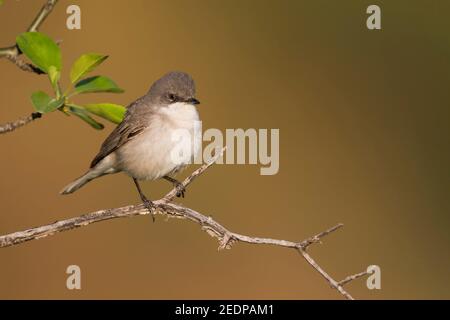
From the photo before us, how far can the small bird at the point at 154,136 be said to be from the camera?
4660mm

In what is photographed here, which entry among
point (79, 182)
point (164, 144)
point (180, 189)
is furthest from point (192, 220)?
point (79, 182)

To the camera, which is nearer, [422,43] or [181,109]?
[181,109]

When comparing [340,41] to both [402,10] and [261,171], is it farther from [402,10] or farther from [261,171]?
[261,171]

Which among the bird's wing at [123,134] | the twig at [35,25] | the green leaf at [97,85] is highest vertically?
the bird's wing at [123,134]

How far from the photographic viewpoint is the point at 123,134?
4.94 meters

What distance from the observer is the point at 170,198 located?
373 centimetres

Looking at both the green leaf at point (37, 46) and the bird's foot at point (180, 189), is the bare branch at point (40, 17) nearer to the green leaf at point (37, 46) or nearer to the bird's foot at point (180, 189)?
the green leaf at point (37, 46)

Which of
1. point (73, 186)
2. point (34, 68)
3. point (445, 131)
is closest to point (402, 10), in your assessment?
point (445, 131)

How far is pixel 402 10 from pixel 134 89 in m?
3.39

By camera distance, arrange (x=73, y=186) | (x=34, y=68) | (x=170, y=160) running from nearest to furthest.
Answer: (x=34, y=68) < (x=170, y=160) < (x=73, y=186)

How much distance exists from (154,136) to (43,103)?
2508 millimetres

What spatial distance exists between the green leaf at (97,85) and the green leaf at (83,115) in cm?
8

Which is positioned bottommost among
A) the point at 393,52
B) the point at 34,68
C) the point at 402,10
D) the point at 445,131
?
the point at 34,68

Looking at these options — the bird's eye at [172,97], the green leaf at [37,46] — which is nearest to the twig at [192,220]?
the green leaf at [37,46]
